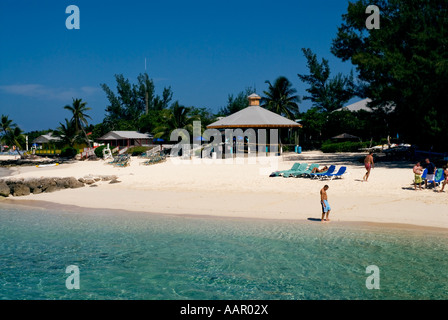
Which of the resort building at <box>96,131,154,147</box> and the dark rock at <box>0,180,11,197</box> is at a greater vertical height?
the resort building at <box>96,131,154,147</box>

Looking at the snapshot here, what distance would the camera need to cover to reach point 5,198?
20.8 m

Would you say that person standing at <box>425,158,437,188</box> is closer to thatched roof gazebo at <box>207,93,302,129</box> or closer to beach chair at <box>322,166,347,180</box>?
beach chair at <box>322,166,347,180</box>

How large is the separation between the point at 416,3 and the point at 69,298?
97.8ft

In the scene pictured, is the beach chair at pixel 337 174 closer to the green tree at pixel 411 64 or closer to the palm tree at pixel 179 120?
the green tree at pixel 411 64

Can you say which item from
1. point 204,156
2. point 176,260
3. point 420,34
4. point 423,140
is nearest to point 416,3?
point 420,34

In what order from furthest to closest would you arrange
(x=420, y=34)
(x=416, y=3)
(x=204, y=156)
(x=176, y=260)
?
(x=204, y=156), (x=416, y=3), (x=420, y=34), (x=176, y=260)

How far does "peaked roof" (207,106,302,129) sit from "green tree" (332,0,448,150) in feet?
24.2

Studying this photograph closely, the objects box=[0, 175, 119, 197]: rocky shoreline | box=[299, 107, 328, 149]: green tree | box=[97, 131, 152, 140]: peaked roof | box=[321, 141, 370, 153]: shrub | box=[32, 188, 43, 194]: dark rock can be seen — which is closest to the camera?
box=[0, 175, 119, 197]: rocky shoreline

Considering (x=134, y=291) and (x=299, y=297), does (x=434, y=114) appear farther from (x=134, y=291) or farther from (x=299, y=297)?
(x=134, y=291)

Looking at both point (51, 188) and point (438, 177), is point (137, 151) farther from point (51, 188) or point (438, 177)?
point (438, 177)

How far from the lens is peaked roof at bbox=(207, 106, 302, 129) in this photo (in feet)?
114

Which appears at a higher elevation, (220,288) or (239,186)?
(239,186)

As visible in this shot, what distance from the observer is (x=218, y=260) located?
10555mm

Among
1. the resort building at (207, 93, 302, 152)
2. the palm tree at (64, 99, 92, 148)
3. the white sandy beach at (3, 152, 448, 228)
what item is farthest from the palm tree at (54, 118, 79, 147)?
the white sandy beach at (3, 152, 448, 228)
